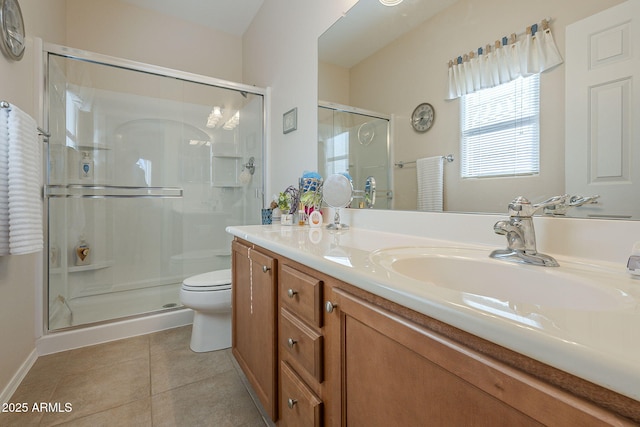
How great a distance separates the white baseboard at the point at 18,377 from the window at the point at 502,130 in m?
2.18

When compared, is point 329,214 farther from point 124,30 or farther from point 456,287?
point 124,30

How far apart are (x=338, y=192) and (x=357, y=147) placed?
273mm

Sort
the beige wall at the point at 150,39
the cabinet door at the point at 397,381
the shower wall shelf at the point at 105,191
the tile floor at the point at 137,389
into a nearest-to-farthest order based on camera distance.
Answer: the cabinet door at the point at 397,381, the tile floor at the point at 137,389, the shower wall shelf at the point at 105,191, the beige wall at the point at 150,39

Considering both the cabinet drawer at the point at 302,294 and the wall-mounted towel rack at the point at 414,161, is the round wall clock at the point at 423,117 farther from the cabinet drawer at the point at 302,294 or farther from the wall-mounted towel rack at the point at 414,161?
the cabinet drawer at the point at 302,294

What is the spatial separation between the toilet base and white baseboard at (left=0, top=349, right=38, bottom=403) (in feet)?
2.59

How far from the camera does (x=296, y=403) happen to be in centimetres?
86

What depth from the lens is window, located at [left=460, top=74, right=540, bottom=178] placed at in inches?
32.6

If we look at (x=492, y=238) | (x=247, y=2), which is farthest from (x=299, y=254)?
(x=247, y=2)

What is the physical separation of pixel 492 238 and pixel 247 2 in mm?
2880

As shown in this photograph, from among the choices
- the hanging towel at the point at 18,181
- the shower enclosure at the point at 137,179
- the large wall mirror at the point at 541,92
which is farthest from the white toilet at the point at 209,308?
the large wall mirror at the point at 541,92

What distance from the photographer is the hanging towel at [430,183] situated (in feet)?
3.53

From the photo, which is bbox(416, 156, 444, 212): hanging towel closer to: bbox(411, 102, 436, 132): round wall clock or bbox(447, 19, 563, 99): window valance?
bbox(411, 102, 436, 132): round wall clock

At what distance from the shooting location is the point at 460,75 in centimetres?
101

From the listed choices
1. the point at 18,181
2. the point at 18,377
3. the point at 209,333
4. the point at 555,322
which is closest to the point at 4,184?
the point at 18,181
